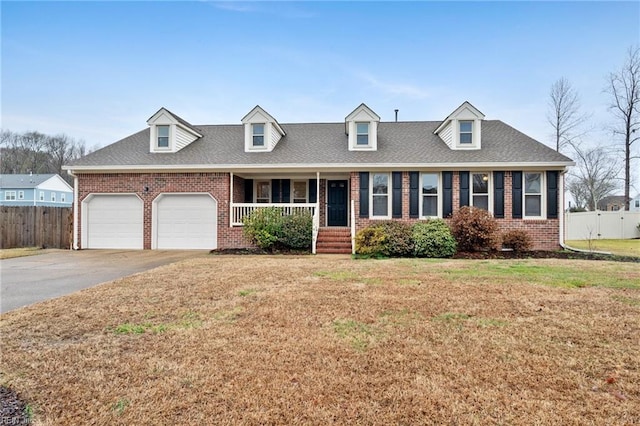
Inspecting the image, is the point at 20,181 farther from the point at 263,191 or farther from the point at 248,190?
the point at 263,191

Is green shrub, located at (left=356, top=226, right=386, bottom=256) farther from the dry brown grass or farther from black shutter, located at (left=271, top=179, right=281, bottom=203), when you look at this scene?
black shutter, located at (left=271, top=179, right=281, bottom=203)

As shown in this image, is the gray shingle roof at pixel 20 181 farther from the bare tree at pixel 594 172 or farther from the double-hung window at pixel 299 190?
the bare tree at pixel 594 172

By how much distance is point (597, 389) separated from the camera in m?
2.64

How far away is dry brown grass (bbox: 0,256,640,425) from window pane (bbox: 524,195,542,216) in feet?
25.4

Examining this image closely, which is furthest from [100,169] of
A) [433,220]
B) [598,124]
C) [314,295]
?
[598,124]

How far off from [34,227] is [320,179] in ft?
40.3

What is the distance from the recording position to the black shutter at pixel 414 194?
43.5 ft

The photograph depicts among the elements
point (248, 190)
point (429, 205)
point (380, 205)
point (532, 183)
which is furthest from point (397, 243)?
point (248, 190)

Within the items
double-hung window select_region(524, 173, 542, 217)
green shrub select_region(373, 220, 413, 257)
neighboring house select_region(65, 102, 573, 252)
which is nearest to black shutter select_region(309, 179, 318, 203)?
neighboring house select_region(65, 102, 573, 252)

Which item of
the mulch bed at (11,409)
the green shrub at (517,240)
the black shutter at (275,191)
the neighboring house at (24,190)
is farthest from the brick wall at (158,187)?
the neighboring house at (24,190)

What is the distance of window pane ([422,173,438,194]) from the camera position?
13.3 meters

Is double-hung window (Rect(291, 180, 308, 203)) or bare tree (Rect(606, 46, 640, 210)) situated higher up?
bare tree (Rect(606, 46, 640, 210))

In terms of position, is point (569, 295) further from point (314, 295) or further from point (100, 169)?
point (100, 169)

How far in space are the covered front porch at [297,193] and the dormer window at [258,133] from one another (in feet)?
4.95
